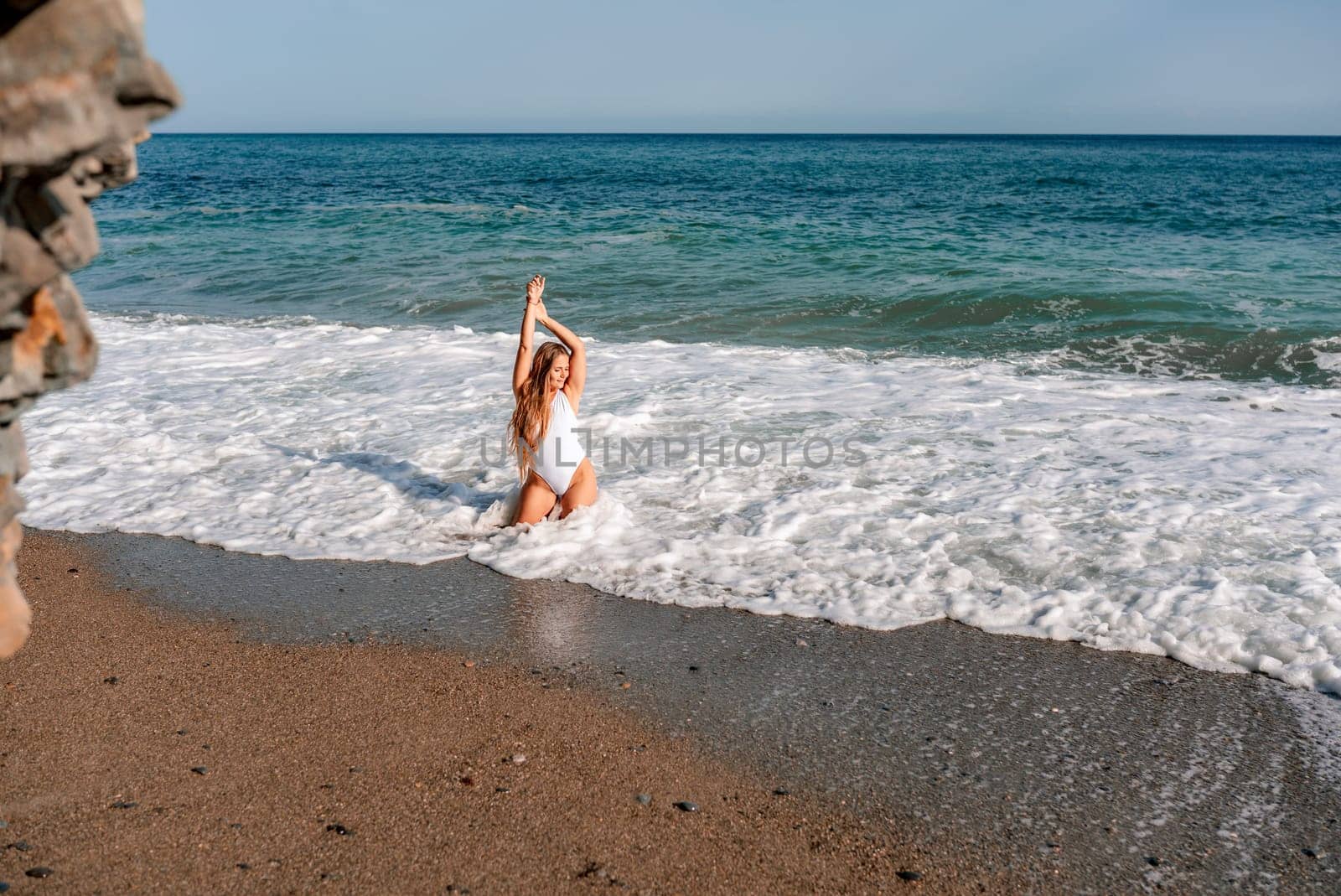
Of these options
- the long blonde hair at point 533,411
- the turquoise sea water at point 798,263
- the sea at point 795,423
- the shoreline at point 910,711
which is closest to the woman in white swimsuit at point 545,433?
the long blonde hair at point 533,411

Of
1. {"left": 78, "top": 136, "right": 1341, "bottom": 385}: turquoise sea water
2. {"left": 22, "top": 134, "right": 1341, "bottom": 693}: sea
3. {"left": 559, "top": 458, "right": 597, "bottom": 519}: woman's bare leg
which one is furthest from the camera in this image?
{"left": 78, "top": 136, "right": 1341, "bottom": 385}: turquoise sea water

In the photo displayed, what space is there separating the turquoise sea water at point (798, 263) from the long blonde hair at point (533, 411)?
648 centimetres

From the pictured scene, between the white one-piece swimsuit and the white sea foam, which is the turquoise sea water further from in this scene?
the white one-piece swimsuit

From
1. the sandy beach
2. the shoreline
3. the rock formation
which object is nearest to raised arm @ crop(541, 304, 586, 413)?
the shoreline

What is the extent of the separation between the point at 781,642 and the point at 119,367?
27.9ft

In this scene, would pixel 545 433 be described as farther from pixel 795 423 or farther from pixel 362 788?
pixel 795 423

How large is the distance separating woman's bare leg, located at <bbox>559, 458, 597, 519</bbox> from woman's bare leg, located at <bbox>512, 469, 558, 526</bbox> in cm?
11

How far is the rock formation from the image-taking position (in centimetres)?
190

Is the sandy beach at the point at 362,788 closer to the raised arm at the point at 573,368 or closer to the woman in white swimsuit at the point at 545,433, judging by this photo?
the woman in white swimsuit at the point at 545,433

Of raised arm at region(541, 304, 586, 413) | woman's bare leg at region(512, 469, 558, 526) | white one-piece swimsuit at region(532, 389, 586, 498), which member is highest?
raised arm at region(541, 304, 586, 413)

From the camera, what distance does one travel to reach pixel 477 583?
543cm

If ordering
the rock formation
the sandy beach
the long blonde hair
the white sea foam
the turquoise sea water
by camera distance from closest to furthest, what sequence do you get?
1. the rock formation
2. the sandy beach
3. the white sea foam
4. the long blonde hair
5. the turquoise sea water

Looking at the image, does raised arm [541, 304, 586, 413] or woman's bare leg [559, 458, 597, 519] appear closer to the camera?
woman's bare leg [559, 458, 597, 519]

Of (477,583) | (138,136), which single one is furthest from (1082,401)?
(138,136)
